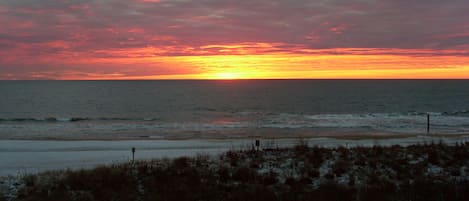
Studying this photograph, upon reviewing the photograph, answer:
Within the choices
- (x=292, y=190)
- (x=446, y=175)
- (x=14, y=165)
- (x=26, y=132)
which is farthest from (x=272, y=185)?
(x=26, y=132)

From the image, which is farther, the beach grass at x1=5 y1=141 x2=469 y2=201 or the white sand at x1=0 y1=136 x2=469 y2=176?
the white sand at x1=0 y1=136 x2=469 y2=176

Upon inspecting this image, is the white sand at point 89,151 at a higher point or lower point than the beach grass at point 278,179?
lower

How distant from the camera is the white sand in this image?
18.8 meters

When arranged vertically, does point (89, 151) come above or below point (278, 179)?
below

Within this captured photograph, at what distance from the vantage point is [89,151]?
23.2m

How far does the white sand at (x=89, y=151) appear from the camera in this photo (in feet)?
61.6

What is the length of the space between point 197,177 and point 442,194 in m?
5.42

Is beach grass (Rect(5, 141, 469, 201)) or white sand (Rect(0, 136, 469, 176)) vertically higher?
beach grass (Rect(5, 141, 469, 201))

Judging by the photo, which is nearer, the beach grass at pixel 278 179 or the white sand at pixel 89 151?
the beach grass at pixel 278 179

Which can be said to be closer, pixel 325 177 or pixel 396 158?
pixel 325 177

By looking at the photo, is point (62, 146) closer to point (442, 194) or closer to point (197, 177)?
point (197, 177)

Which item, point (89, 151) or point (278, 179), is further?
point (89, 151)

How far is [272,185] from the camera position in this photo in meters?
9.18

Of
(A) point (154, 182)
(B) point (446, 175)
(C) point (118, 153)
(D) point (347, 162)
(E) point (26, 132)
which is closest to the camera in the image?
(A) point (154, 182)
